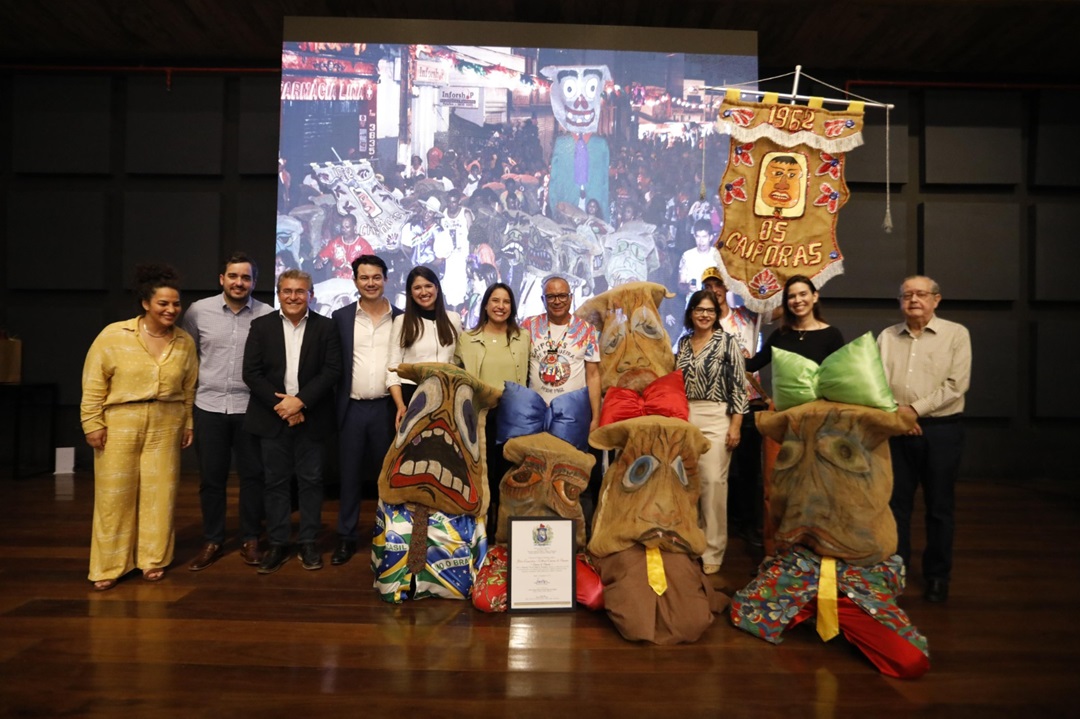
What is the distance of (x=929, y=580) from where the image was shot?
2.88 m

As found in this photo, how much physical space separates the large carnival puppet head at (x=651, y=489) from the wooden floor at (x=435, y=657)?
0.35m

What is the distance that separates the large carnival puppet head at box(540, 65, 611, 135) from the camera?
4.89 metres

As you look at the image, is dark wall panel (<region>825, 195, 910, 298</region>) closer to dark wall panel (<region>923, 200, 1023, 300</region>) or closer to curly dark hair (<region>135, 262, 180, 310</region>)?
dark wall panel (<region>923, 200, 1023, 300</region>)

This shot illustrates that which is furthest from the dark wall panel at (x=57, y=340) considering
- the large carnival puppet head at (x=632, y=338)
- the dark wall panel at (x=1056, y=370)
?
the dark wall panel at (x=1056, y=370)

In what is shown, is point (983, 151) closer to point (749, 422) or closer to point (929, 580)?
point (749, 422)

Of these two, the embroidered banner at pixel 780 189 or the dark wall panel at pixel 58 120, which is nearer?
the embroidered banner at pixel 780 189

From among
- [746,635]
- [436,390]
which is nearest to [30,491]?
[436,390]

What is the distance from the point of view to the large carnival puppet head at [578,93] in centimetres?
489

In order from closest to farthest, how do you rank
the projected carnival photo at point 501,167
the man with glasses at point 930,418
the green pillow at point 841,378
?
the green pillow at point 841,378, the man with glasses at point 930,418, the projected carnival photo at point 501,167

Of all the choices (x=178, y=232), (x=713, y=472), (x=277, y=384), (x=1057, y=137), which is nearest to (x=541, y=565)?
(x=713, y=472)

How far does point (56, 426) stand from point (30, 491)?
3.20 feet

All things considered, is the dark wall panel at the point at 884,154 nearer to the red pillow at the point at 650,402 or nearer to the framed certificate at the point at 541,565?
the red pillow at the point at 650,402

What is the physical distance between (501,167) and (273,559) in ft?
10.4

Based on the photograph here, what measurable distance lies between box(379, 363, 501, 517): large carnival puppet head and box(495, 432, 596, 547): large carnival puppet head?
0.16 meters
